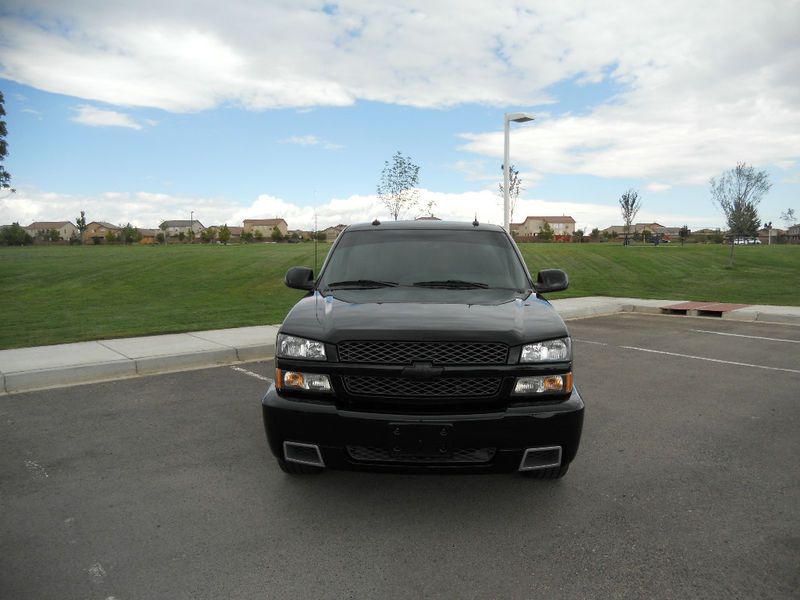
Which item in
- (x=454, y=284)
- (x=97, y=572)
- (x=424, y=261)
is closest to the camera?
(x=97, y=572)

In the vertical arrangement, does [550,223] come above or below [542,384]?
above

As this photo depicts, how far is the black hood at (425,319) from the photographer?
3.28 metres

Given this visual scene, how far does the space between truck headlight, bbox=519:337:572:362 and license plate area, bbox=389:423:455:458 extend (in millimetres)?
632

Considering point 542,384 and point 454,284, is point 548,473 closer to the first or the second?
point 542,384

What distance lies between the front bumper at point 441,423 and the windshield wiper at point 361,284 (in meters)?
1.23

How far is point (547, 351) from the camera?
338 centimetres

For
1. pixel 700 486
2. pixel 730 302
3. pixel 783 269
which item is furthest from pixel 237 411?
pixel 783 269

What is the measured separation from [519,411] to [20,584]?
2.69 m

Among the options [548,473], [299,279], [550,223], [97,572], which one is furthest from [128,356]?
[550,223]

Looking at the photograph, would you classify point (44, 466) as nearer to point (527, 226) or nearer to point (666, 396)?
point (666, 396)

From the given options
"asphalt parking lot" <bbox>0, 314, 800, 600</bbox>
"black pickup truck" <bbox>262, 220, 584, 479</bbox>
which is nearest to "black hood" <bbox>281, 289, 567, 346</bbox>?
"black pickup truck" <bbox>262, 220, 584, 479</bbox>

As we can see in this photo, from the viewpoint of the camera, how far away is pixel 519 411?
10.6ft

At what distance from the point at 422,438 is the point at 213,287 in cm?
1618

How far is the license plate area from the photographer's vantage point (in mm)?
3100
